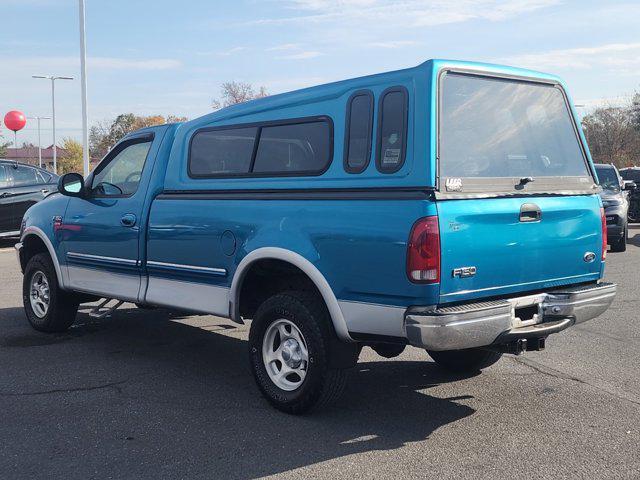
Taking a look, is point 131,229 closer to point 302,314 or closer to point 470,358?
point 302,314

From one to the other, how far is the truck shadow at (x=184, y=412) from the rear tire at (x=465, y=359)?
0.43 feet

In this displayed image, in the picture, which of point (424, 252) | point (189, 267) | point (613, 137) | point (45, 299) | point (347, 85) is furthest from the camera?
point (613, 137)

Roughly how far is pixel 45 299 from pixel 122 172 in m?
1.69

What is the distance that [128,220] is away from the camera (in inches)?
232

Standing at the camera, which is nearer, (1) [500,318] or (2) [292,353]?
(1) [500,318]

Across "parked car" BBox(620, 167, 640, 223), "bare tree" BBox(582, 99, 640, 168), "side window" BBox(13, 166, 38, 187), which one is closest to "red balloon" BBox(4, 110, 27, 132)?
"side window" BBox(13, 166, 38, 187)

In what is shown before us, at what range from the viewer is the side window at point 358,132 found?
4.36m

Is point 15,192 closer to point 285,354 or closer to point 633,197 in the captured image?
point 285,354

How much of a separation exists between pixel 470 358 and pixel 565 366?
3.05ft

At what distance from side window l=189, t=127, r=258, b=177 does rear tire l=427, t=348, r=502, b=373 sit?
6.79 feet

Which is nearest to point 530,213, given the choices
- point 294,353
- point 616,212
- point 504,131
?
point 504,131

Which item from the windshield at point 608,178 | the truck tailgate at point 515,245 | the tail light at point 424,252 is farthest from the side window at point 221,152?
the windshield at point 608,178

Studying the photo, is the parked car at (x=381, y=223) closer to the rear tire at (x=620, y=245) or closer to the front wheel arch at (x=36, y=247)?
the front wheel arch at (x=36, y=247)

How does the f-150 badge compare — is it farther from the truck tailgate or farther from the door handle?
the door handle
